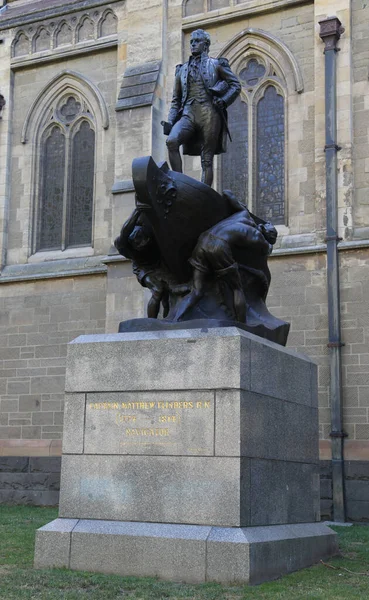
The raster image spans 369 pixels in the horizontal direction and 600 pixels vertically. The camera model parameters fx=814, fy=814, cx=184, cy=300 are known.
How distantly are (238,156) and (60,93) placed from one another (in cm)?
541

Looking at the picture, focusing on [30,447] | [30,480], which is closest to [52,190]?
[30,447]

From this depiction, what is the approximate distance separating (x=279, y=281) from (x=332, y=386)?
2437 mm

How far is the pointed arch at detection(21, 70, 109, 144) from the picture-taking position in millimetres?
20156

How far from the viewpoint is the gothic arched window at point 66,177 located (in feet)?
66.0

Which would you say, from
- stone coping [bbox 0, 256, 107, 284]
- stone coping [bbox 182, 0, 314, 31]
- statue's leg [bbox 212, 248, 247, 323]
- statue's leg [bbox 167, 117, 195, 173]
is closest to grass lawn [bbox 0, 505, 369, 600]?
statue's leg [bbox 212, 248, 247, 323]

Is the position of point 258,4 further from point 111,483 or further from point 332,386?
point 111,483

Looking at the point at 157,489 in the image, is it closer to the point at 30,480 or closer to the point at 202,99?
the point at 202,99

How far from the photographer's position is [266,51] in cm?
1823

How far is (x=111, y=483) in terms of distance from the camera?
7816 millimetres

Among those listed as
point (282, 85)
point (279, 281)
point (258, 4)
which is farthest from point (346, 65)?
point (279, 281)

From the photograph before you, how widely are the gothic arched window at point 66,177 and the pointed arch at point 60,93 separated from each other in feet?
0.74

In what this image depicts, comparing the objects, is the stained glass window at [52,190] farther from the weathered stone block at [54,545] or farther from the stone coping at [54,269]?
the weathered stone block at [54,545]

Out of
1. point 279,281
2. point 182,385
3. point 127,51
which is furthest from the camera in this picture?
point 127,51

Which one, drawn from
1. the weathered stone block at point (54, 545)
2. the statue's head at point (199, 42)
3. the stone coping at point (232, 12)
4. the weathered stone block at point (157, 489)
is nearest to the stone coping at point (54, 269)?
the stone coping at point (232, 12)
